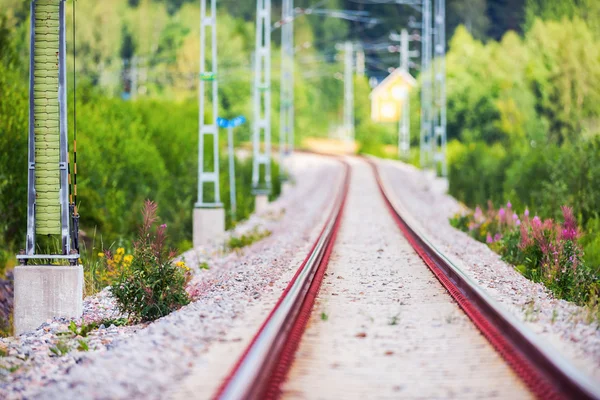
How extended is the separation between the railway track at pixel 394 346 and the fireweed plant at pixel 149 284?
60.6 inches

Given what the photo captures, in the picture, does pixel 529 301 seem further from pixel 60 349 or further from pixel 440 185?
pixel 440 185

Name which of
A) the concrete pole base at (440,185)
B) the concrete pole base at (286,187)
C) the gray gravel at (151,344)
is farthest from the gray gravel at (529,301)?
the concrete pole base at (286,187)

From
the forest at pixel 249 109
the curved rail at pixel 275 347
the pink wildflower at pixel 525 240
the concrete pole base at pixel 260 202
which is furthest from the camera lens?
the concrete pole base at pixel 260 202

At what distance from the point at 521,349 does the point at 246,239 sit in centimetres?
1638

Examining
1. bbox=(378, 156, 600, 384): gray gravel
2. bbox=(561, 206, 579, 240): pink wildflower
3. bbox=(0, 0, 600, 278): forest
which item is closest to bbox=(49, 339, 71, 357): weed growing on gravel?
bbox=(378, 156, 600, 384): gray gravel

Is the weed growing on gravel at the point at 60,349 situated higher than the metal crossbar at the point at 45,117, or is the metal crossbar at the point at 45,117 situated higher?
the metal crossbar at the point at 45,117

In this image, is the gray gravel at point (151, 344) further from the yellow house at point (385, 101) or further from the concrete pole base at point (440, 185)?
the yellow house at point (385, 101)

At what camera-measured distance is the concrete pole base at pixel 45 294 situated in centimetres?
1386

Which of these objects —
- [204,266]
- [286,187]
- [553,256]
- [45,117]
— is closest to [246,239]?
[204,266]

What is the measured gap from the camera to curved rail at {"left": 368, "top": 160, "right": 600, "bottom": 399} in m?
7.77

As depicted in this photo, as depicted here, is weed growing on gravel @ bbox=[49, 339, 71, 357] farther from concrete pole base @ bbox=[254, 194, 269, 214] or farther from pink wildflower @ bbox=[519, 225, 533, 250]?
concrete pole base @ bbox=[254, 194, 269, 214]

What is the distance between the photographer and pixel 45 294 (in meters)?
14.0

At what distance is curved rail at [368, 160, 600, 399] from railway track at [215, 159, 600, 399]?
0.01m

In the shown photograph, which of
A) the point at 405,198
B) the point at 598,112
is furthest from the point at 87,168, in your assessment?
the point at 598,112
